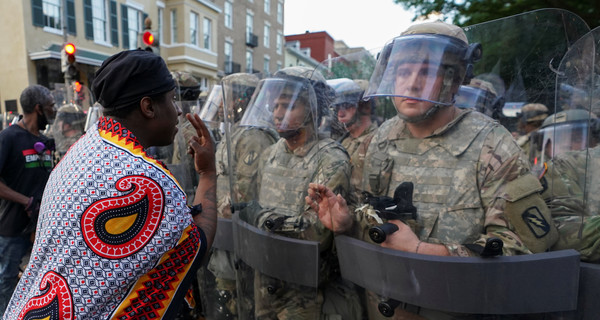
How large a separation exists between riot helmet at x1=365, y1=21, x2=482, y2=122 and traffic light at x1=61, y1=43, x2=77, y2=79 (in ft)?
31.2

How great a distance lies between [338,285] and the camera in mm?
1854

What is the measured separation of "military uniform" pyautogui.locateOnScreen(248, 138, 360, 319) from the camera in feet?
5.78

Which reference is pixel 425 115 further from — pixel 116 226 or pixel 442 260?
pixel 116 226

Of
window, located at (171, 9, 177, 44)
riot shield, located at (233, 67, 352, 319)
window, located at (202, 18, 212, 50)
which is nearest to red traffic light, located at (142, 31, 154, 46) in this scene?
riot shield, located at (233, 67, 352, 319)

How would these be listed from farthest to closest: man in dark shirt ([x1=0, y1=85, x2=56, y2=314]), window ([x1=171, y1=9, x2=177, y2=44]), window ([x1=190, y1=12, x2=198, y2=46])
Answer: window ([x1=190, y1=12, x2=198, y2=46]) < window ([x1=171, y1=9, x2=177, y2=44]) < man in dark shirt ([x1=0, y1=85, x2=56, y2=314])

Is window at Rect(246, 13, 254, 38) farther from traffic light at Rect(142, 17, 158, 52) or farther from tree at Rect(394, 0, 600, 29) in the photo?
traffic light at Rect(142, 17, 158, 52)

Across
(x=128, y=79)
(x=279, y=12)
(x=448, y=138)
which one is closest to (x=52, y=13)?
(x=128, y=79)

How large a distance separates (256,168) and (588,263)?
1586mm

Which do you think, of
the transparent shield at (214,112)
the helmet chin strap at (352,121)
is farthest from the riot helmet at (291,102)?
the transparent shield at (214,112)

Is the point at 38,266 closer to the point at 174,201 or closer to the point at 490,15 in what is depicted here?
the point at 174,201

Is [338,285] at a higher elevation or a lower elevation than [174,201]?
lower

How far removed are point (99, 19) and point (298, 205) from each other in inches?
762

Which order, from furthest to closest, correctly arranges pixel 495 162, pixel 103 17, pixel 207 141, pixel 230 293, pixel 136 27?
pixel 136 27 < pixel 103 17 < pixel 230 293 < pixel 207 141 < pixel 495 162

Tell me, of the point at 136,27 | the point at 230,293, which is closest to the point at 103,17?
the point at 136,27
